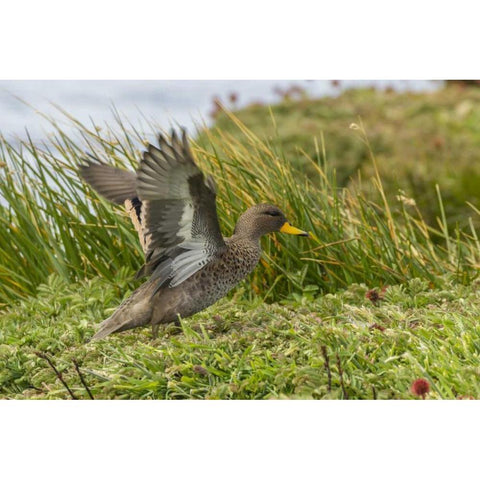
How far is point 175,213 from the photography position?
3.38 m

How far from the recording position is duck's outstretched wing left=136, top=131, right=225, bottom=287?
3.16m

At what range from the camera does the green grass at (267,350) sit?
3297 mm

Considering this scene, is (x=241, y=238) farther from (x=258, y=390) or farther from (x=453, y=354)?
(x=453, y=354)

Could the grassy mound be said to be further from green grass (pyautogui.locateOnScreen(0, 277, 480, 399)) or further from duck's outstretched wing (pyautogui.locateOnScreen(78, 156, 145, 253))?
duck's outstretched wing (pyautogui.locateOnScreen(78, 156, 145, 253))

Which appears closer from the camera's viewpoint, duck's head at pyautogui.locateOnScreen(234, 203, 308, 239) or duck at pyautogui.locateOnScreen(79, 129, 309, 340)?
duck at pyautogui.locateOnScreen(79, 129, 309, 340)

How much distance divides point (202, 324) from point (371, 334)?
95 cm

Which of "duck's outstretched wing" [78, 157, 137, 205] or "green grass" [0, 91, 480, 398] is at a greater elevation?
"duck's outstretched wing" [78, 157, 137, 205]

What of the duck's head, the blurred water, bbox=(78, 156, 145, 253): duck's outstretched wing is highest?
the blurred water

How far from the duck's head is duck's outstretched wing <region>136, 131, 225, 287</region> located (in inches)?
10.1

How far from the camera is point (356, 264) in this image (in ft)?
→ 15.3

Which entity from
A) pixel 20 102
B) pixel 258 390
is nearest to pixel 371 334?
pixel 258 390

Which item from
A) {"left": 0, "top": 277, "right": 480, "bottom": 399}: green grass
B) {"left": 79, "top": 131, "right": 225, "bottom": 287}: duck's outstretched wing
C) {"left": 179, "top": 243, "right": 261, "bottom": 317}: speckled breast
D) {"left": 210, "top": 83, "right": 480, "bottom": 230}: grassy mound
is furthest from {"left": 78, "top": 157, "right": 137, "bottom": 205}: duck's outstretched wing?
{"left": 210, "top": 83, "right": 480, "bottom": 230}: grassy mound

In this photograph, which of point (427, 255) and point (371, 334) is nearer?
point (371, 334)

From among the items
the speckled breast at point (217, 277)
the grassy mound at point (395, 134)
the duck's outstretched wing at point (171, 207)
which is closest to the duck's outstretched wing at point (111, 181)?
the duck's outstretched wing at point (171, 207)
